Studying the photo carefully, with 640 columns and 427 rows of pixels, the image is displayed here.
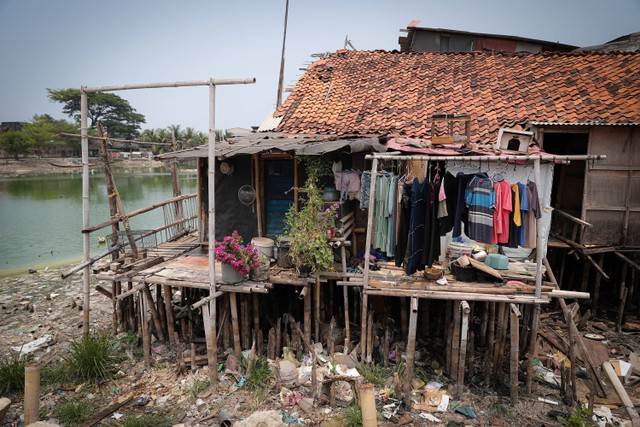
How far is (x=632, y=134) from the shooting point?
27.3 ft

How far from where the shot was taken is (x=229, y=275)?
6.50 meters

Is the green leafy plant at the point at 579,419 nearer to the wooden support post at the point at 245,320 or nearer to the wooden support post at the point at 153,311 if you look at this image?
the wooden support post at the point at 245,320

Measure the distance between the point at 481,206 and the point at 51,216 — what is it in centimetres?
2501

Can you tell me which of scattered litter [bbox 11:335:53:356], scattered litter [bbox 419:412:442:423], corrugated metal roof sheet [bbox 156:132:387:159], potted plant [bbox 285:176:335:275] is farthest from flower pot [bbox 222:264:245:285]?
scattered litter [bbox 11:335:53:356]

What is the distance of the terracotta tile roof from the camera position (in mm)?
9023

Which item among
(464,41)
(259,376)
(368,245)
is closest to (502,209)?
(368,245)

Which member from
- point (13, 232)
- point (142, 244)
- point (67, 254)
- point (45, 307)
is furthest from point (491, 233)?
point (13, 232)

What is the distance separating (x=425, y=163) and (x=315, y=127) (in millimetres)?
3160

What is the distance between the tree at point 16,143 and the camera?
39656mm

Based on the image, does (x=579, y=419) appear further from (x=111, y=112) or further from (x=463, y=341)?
(x=111, y=112)

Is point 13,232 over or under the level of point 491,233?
under

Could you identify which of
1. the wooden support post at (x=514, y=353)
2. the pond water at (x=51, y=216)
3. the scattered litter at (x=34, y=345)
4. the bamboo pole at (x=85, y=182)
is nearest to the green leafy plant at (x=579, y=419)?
the wooden support post at (x=514, y=353)

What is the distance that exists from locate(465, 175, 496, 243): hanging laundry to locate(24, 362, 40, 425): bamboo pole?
6264 mm

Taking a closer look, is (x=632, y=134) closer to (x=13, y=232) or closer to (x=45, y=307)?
(x=45, y=307)
